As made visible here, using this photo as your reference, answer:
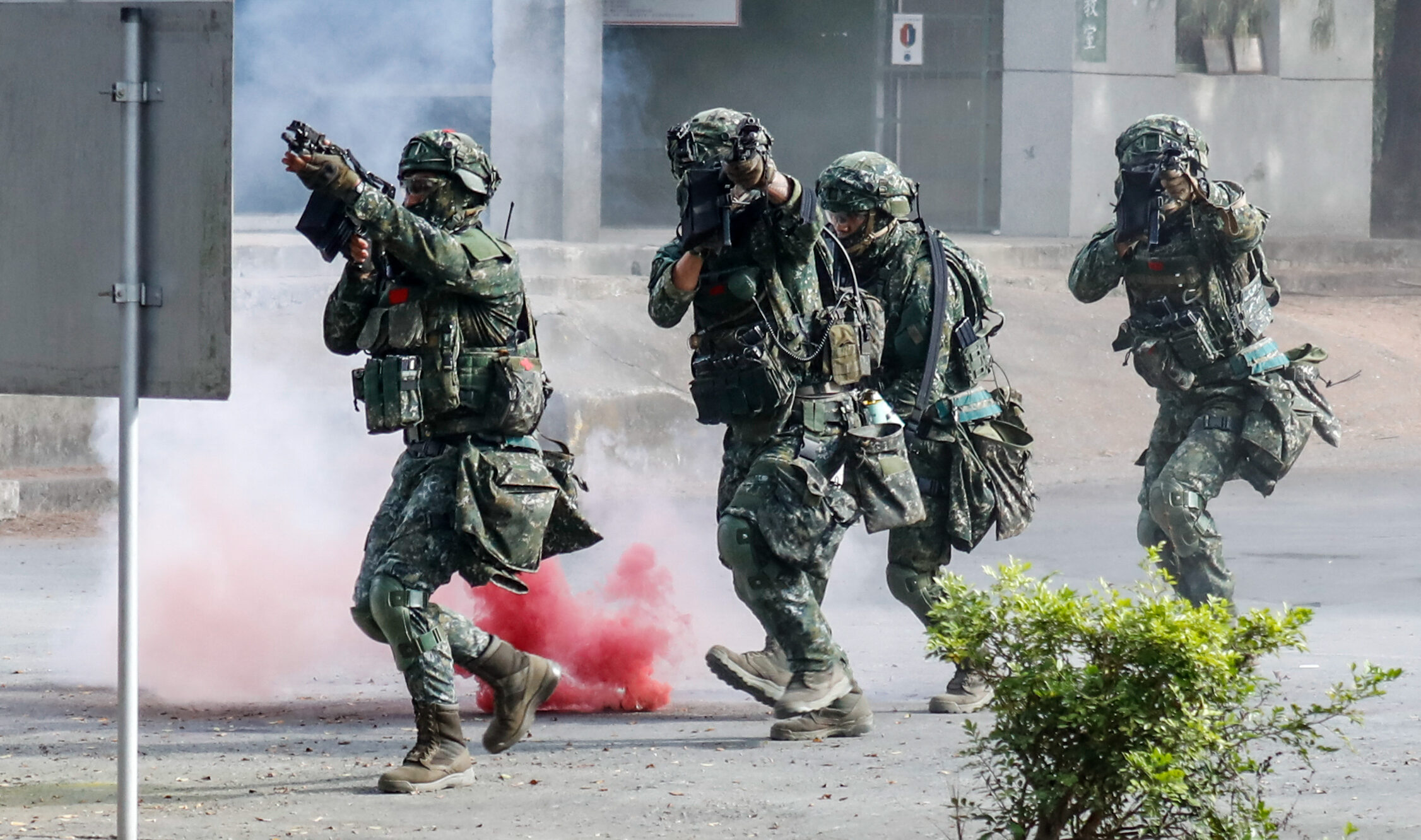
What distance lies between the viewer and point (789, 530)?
5395 millimetres

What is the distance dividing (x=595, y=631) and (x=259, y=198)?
42.5 feet

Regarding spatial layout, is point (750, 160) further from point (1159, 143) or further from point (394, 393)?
point (1159, 143)

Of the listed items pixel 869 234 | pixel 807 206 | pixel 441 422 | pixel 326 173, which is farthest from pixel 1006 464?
pixel 326 173

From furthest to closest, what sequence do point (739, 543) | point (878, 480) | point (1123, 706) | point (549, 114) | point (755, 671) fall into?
1. point (549, 114)
2. point (755, 671)
3. point (878, 480)
4. point (739, 543)
5. point (1123, 706)

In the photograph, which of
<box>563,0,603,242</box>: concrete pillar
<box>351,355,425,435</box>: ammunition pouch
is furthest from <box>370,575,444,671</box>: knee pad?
<box>563,0,603,242</box>: concrete pillar

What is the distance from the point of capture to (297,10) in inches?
631

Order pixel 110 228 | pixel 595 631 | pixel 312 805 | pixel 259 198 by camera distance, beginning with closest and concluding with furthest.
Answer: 1. pixel 110 228
2. pixel 312 805
3. pixel 595 631
4. pixel 259 198

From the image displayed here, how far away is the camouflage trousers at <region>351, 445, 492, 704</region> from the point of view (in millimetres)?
4930

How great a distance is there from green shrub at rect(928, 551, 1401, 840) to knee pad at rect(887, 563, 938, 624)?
256 cm

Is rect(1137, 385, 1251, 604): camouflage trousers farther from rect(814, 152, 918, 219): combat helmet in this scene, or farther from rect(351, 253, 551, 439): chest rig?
rect(351, 253, 551, 439): chest rig

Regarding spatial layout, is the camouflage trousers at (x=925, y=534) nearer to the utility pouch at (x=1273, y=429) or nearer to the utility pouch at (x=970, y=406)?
the utility pouch at (x=970, y=406)

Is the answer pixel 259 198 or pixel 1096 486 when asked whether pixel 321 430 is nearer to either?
pixel 1096 486

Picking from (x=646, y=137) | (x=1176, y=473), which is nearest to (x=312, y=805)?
(x=1176, y=473)

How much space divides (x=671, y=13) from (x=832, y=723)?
1475cm
